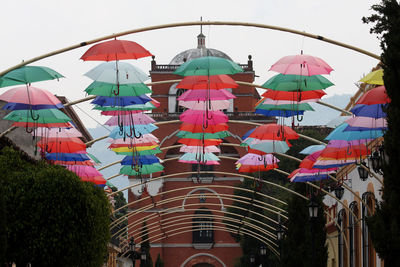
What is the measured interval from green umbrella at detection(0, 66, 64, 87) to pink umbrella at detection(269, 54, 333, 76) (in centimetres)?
527

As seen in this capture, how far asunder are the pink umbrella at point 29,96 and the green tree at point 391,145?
8700 mm

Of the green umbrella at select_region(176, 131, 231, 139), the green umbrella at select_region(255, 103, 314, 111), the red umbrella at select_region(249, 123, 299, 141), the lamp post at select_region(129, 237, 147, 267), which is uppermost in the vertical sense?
the green umbrella at select_region(176, 131, 231, 139)

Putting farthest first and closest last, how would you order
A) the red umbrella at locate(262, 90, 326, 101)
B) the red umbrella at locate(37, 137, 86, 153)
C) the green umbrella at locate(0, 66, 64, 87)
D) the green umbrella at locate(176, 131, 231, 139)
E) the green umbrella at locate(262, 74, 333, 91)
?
1. the green umbrella at locate(176, 131, 231, 139)
2. the red umbrella at locate(37, 137, 86, 153)
3. the red umbrella at locate(262, 90, 326, 101)
4. the green umbrella at locate(262, 74, 333, 91)
5. the green umbrella at locate(0, 66, 64, 87)

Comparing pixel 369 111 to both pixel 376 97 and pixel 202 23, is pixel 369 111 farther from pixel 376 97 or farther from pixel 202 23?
pixel 202 23

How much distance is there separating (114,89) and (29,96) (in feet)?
7.08

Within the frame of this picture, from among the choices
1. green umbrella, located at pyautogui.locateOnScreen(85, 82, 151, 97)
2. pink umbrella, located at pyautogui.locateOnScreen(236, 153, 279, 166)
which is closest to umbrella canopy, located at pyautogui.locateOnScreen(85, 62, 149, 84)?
green umbrella, located at pyautogui.locateOnScreen(85, 82, 151, 97)

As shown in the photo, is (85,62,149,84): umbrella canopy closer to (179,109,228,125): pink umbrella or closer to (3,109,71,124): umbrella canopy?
(3,109,71,124): umbrella canopy

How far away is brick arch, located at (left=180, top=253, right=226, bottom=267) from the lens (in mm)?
67812

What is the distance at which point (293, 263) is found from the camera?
3303 cm

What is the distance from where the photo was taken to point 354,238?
3412 cm

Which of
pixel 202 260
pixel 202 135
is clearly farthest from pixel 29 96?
pixel 202 260

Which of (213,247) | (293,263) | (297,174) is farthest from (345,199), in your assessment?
(213,247)

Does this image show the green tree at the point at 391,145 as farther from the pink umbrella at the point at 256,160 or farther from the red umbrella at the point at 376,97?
the pink umbrella at the point at 256,160

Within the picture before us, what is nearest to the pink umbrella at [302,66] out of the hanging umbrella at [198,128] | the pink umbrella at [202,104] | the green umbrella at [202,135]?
the pink umbrella at [202,104]
